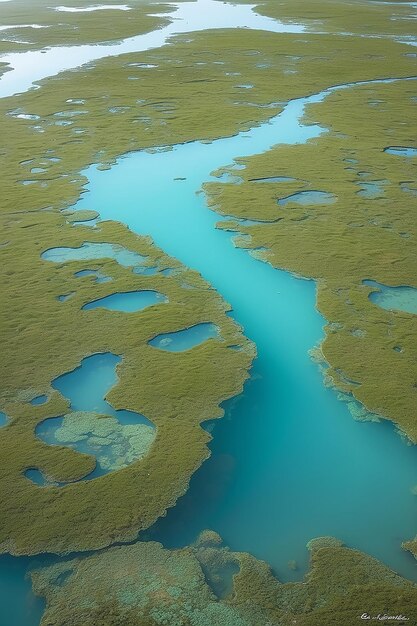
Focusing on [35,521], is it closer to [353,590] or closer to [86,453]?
[86,453]

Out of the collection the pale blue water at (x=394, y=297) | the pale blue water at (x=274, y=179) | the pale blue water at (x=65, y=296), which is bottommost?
the pale blue water at (x=394, y=297)

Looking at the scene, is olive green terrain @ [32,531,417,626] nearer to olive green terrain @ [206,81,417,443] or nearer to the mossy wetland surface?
the mossy wetland surface

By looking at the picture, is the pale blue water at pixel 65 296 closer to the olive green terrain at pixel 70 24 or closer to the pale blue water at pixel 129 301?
the pale blue water at pixel 129 301

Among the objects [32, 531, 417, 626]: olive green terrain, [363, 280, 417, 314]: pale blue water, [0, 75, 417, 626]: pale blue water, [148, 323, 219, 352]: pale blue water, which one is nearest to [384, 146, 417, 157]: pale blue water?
[363, 280, 417, 314]: pale blue water

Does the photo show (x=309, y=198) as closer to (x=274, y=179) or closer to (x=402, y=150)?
(x=274, y=179)

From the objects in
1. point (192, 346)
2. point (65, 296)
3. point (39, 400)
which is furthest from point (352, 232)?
point (39, 400)

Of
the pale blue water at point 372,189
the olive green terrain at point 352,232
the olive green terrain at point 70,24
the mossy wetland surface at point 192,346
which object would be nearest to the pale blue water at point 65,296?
the mossy wetland surface at point 192,346
